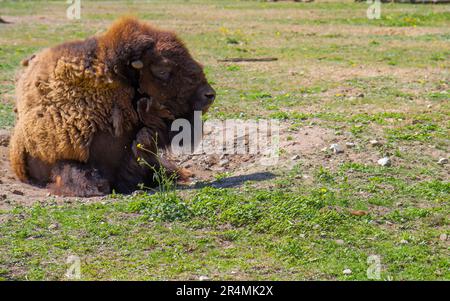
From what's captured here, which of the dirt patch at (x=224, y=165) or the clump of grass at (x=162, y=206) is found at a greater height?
the clump of grass at (x=162, y=206)

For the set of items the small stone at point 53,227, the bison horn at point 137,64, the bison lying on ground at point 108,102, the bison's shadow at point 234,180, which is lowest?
the bison's shadow at point 234,180

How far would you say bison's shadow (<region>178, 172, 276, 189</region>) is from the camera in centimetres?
773

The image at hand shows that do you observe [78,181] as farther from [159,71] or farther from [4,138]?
[4,138]

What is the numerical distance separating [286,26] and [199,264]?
46.1 ft

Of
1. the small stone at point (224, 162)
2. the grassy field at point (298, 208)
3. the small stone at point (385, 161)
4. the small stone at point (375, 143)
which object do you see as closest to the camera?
the grassy field at point (298, 208)

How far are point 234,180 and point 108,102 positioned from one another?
4.42ft

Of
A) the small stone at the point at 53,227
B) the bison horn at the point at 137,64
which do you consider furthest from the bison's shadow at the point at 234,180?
the small stone at the point at 53,227

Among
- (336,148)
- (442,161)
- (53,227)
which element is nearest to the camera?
(53,227)

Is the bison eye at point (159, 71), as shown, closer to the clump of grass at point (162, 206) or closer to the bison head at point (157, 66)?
the bison head at point (157, 66)

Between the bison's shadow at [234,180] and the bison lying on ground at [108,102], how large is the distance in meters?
0.54

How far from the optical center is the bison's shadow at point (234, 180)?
25.4 feet

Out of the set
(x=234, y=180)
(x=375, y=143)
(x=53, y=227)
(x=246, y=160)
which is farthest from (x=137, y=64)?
(x=375, y=143)

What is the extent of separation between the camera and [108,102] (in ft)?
25.3
